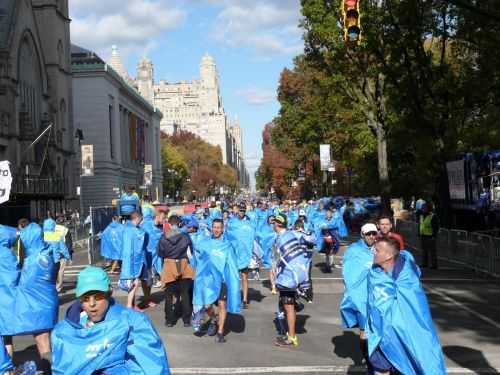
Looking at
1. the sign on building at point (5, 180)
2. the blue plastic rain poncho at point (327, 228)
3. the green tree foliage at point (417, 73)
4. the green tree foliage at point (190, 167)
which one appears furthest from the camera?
the green tree foliage at point (190, 167)

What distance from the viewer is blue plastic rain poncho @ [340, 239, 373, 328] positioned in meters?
7.25

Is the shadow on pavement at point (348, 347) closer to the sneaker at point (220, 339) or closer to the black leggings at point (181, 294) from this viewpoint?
the sneaker at point (220, 339)

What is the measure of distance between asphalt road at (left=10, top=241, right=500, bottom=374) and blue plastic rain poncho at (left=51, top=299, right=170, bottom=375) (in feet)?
13.6

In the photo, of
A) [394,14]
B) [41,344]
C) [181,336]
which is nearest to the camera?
[41,344]

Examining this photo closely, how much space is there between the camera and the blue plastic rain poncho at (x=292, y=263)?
30.2 feet

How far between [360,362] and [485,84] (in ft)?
65.0

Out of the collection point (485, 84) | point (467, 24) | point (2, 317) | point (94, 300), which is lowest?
point (2, 317)

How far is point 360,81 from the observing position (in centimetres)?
3272

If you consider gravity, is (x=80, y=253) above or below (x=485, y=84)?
below

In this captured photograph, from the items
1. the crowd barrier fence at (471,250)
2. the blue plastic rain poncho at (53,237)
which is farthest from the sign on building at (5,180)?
the crowd barrier fence at (471,250)

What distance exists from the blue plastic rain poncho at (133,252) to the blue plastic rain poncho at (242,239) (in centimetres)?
230

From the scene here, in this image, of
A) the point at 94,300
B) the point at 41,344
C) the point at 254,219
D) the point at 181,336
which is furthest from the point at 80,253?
the point at 94,300

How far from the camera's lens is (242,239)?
14.4m

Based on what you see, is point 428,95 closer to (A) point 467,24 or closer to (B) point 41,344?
(A) point 467,24
